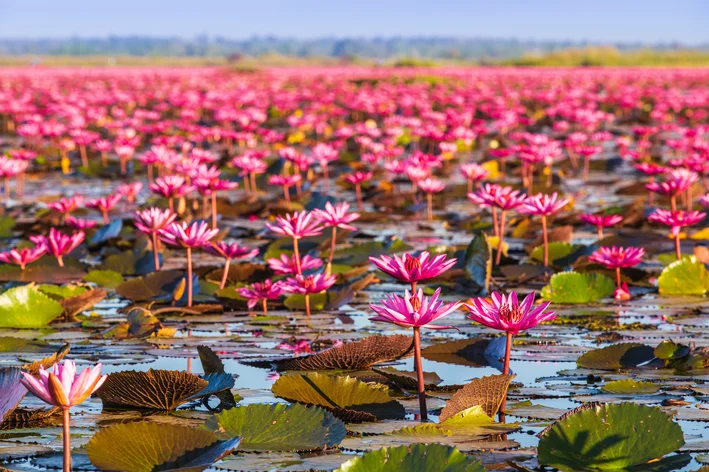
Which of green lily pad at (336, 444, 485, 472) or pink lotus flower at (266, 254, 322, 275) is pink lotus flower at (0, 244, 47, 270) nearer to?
pink lotus flower at (266, 254, 322, 275)

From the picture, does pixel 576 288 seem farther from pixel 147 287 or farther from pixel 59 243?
pixel 59 243

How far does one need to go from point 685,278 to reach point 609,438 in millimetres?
2846

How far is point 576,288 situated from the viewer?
16.3ft

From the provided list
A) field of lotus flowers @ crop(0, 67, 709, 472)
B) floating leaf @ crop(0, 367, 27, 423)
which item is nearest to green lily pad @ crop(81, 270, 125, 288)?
field of lotus flowers @ crop(0, 67, 709, 472)

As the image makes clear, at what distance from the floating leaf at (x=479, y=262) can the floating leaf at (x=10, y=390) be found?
8.70 ft

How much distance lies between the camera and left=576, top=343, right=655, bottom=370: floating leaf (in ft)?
11.9

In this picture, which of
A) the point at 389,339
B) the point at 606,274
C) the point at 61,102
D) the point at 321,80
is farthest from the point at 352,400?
the point at 321,80

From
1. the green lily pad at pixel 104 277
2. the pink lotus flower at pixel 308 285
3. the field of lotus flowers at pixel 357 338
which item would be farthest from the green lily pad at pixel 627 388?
the green lily pad at pixel 104 277

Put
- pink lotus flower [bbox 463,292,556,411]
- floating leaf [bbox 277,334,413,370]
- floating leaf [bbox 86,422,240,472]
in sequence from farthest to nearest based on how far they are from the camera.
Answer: floating leaf [bbox 277,334,413,370], pink lotus flower [bbox 463,292,556,411], floating leaf [bbox 86,422,240,472]

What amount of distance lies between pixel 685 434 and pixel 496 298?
64cm

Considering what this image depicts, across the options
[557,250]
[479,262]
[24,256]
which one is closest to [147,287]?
[24,256]

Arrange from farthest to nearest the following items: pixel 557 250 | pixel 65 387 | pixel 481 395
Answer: pixel 557 250 → pixel 481 395 → pixel 65 387

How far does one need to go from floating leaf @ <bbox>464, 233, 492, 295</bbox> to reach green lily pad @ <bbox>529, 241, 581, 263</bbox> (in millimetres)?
917

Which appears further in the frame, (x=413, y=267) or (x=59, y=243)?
(x=59, y=243)
